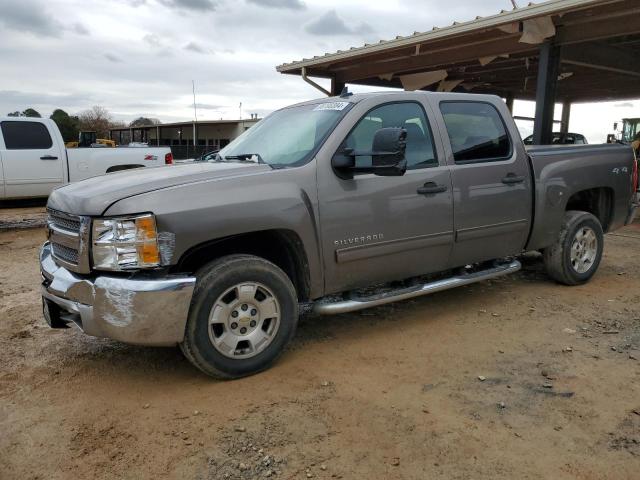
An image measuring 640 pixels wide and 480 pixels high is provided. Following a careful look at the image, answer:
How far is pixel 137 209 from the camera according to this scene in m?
3.21

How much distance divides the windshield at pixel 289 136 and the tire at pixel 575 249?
2.82m

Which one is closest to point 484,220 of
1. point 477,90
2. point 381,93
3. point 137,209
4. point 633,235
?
point 381,93

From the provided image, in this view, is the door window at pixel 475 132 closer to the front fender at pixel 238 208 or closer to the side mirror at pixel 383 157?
the side mirror at pixel 383 157

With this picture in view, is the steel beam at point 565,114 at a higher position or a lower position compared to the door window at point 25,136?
higher

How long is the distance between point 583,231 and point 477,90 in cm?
1189

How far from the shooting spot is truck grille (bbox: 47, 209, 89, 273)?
131 inches

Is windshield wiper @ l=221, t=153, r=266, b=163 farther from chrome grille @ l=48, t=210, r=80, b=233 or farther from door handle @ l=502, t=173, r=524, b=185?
door handle @ l=502, t=173, r=524, b=185

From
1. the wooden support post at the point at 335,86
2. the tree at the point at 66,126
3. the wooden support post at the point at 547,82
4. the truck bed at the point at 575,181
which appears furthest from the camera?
the tree at the point at 66,126

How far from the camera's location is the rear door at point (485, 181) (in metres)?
4.62

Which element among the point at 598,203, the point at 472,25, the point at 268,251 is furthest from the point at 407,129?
the point at 472,25

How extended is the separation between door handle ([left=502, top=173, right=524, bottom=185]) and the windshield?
1.66 m

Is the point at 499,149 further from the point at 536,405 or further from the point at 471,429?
the point at 471,429

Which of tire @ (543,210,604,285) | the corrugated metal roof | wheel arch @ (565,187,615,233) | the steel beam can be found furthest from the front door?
the steel beam

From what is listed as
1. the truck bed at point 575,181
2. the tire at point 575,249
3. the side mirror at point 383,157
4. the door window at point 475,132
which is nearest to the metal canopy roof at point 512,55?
the truck bed at point 575,181
